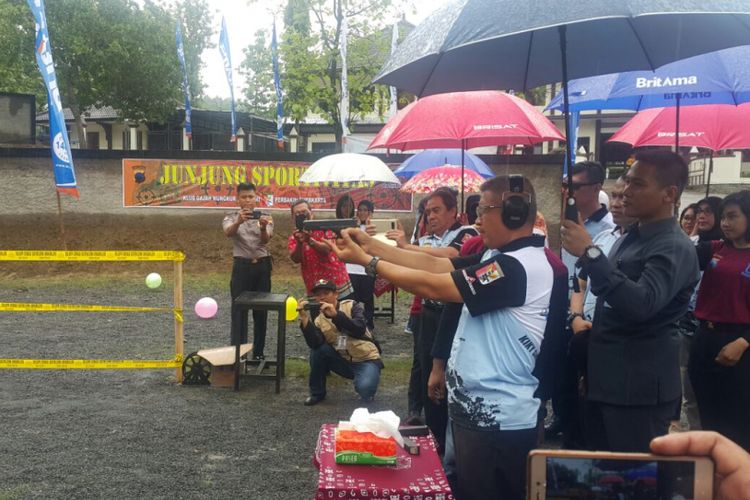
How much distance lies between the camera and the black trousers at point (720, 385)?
3742mm

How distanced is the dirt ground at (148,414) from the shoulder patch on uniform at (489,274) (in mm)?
2336

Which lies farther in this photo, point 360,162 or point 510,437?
point 360,162

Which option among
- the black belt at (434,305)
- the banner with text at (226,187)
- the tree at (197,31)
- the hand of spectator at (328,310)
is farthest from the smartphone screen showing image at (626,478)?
the tree at (197,31)

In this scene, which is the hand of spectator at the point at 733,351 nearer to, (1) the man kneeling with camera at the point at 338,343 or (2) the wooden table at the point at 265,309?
(1) the man kneeling with camera at the point at 338,343

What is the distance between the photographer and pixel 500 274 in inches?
103

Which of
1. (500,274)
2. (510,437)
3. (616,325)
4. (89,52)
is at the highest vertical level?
(89,52)

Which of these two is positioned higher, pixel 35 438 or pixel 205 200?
pixel 205 200

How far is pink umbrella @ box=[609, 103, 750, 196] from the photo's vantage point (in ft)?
22.0

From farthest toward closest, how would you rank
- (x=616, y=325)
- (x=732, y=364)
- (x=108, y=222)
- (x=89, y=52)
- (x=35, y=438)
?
1. (x=89, y=52)
2. (x=108, y=222)
3. (x=35, y=438)
4. (x=732, y=364)
5. (x=616, y=325)

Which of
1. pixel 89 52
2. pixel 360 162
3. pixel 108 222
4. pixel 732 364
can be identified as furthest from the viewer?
pixel 89 52

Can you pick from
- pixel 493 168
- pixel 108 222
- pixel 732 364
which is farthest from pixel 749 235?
pixel 108 222

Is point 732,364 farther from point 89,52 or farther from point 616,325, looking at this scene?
point 89,52

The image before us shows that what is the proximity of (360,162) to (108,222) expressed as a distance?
7.33 m

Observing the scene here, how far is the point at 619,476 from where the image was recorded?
1271mm
